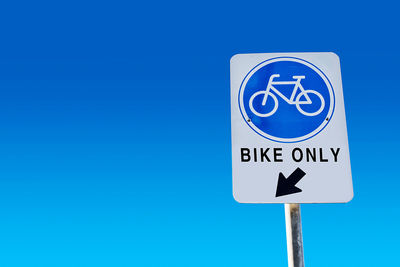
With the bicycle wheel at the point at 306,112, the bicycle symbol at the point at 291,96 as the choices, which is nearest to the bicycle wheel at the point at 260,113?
the bicycle symbol at the point at 291,96

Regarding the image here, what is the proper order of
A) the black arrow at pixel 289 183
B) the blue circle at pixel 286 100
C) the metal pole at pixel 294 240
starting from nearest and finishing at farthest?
the metal pole at pixel 294 240 < the black arrow at pixel 289 183 < the blue circle at pixel 286 100

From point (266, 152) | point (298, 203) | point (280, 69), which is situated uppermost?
point (280, 69)

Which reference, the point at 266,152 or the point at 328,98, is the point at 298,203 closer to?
the point at 266,152

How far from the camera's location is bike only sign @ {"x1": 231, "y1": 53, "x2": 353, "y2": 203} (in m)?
2.02

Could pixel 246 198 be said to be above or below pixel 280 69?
below

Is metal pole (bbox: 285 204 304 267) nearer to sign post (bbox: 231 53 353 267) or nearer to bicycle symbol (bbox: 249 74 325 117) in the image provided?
sign post (bbox: 231 53 353 267)

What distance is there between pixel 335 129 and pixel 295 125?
226 millimetres

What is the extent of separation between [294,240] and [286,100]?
2.68ft

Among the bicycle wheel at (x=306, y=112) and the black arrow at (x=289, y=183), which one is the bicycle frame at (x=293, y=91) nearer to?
the bicycle wheel at (x=306, y=112)

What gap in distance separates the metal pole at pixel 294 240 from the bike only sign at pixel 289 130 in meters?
0.13

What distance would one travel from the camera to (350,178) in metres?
2.04

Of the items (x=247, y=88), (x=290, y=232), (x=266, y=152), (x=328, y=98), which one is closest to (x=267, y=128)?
(x=266, y=152)

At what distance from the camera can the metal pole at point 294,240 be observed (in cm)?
178

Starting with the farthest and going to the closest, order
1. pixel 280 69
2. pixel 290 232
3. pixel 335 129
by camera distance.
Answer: pixel 280 69 < pixel 335 129 < pixel 290 232
